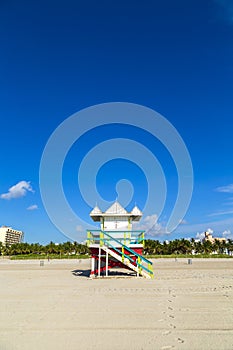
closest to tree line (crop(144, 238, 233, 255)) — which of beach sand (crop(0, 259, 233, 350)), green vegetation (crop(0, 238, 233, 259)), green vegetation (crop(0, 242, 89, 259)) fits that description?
green vegetation (crop(0, 238, 233, 259))

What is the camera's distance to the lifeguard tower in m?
18.1

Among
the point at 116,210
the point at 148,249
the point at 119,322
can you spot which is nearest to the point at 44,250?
the point at 148,249

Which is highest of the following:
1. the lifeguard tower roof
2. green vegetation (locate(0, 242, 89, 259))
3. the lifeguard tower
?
the lifeguard tower roof

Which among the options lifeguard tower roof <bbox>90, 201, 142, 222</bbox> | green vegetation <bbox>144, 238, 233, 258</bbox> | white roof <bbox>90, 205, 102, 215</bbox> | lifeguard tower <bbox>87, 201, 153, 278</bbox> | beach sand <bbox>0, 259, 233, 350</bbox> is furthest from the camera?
green vegetation <bbox>144, 238, 233, 258</bbox>

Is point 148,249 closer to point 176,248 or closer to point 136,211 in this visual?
point 176,248

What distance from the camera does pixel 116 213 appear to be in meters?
20.0

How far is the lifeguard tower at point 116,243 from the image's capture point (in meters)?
18.1

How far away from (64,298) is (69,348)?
5.80m

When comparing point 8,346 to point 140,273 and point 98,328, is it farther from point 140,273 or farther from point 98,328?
point 140,273

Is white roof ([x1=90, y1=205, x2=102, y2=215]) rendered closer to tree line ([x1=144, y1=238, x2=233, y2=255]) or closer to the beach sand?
the beach sand

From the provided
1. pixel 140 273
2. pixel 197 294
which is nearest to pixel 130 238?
pixel 140 273

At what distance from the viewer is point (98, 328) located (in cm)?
637

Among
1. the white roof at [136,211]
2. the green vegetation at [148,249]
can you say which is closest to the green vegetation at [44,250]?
the green vegetation at [148,249]

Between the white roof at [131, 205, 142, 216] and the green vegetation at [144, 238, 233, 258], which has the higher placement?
the white roof at [131, 205, 142, 216]
